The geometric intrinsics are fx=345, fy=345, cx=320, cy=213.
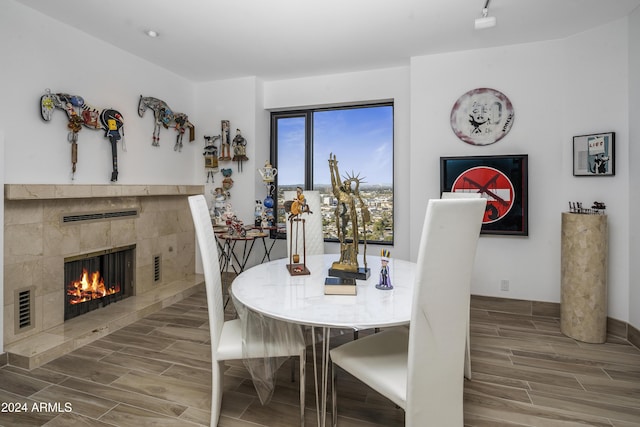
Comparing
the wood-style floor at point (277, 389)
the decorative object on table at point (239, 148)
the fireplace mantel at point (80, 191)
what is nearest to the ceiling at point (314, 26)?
the decorative object on table at point (239, 148)

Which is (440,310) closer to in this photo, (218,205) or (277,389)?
(277,389)

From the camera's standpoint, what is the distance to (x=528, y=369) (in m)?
2.27

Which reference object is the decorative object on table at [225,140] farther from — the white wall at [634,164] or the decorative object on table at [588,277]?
the white wall at [634,164]

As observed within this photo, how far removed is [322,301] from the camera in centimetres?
158

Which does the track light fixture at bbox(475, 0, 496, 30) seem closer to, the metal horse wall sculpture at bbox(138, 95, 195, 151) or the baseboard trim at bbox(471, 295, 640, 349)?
the baseboard trim at bbox(471, 295, 640, 349)

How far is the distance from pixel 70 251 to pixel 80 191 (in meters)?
Result: 0.52

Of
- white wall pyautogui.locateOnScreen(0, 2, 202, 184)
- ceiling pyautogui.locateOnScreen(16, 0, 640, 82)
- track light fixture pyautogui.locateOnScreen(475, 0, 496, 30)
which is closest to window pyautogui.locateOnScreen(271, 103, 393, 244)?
ceiling pyautogui.locateOnScreen(16, 0, 640, 82)

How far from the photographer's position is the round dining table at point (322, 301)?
136cm

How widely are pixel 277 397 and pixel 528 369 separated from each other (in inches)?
64.5

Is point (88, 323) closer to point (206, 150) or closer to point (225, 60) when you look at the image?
point (206, 150)

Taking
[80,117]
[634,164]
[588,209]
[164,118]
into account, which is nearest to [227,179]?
[164,118]

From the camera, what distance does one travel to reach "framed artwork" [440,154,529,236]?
10.5 feet

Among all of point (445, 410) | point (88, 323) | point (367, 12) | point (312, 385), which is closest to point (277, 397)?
point (312, 385)

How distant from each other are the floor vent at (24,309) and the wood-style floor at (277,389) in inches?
13.7
